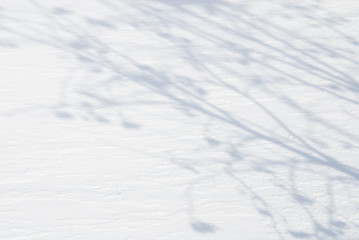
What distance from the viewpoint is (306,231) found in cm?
455

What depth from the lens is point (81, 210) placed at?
4.67 meters

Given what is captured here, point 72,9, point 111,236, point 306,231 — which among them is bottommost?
point 111,236

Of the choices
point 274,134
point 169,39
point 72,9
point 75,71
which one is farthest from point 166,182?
point 72,9

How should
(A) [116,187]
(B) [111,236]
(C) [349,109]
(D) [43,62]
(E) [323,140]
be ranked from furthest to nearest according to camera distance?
(D) [43,62] < (C) [349,109] < (E) [323,140] < (A) [116,187] < (B) [111,236]

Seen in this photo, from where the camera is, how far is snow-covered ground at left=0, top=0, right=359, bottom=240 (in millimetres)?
4656

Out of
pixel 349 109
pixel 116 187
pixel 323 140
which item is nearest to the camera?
pixel 116 187

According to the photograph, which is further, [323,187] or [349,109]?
[349,109]

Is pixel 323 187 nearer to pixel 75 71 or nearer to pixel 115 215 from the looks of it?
pixel 115 215

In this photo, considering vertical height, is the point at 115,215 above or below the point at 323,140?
below

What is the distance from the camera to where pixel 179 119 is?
5.59 m

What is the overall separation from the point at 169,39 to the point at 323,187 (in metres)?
2.39

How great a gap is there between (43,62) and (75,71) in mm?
341

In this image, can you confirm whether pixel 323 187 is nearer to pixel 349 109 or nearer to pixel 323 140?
pixel 323 140

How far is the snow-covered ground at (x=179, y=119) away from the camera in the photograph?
4.66m
